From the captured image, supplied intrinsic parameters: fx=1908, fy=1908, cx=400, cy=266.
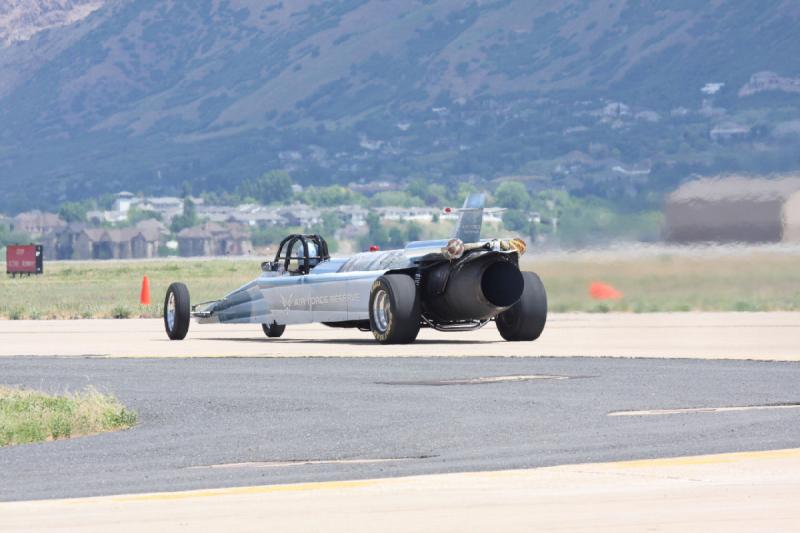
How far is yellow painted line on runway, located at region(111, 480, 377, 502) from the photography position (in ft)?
45.0

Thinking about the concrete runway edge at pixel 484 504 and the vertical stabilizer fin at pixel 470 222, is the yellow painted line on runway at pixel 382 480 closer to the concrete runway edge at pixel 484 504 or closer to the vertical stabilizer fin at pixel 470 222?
the concrete runway edge at pixel 484 504

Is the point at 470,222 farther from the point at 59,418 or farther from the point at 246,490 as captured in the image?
the point at 246,490

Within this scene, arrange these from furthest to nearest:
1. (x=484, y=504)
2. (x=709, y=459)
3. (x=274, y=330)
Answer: (x=274, y=330) → (x=709, y=459) → (x=484, y=504)

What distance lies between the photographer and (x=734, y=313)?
47.8 metres

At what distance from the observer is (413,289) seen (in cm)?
3192

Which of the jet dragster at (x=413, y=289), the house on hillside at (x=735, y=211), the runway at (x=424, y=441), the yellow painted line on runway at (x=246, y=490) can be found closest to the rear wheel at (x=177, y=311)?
the jet dragster at (x=413, y=289)

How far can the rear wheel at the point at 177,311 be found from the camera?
3669 cm

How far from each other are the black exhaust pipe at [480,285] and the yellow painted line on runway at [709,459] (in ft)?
52.8

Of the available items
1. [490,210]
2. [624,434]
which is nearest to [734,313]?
[490,210]

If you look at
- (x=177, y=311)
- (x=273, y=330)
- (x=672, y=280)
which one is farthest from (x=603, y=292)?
(x=177, y=311)

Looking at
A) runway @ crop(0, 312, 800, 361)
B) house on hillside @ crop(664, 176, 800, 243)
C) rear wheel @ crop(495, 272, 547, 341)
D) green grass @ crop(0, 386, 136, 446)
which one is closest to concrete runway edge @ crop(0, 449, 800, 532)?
green grass @ crop(0, 386, 136, 446)

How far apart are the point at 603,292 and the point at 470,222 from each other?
15.7 metres

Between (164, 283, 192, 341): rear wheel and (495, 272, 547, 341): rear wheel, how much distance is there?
6.46 m

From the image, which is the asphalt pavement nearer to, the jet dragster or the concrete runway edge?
the concrete runway edge
